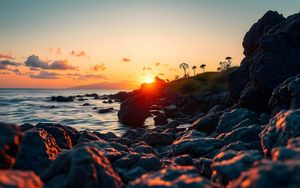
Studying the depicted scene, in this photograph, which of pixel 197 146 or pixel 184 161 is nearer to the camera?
pixel 184 161

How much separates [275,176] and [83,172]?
11.9 feet

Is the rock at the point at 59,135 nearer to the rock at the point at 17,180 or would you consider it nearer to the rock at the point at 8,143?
the rock at the point at 8,143

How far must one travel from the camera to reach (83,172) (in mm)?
6277

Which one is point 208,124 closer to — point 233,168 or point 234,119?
point 234,119

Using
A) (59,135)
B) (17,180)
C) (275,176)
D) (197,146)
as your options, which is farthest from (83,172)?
(59,135)

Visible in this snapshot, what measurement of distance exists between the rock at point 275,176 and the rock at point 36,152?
7.93 m

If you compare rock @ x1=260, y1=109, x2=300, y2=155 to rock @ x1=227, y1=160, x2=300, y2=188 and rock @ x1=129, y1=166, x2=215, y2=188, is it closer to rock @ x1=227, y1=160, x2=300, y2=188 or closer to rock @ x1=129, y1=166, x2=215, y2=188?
rock @ x1=129, y1=166, x2=215, y2=188

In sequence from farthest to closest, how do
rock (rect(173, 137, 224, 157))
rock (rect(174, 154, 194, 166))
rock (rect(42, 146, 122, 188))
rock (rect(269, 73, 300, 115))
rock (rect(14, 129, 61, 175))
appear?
rock (rect(269, 73, 300, 115)), rock (rect(173, 137, 224, 157)), rock (rect(174, 154, 194, 166)), rock (rect(14, 129, 61, 175)), rock (rect(42, 146, 122, 188))

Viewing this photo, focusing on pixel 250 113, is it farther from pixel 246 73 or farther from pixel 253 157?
pixel 253 157

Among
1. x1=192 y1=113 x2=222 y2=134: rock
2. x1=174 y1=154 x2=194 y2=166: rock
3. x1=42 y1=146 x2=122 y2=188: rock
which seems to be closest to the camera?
x1=42 y1=146 x2=122 y2=188: rock

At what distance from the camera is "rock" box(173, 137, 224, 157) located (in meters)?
13.3

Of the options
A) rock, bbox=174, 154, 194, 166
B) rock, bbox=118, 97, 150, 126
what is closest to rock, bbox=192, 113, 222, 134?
rock, bbox=174, 154, 194, 166

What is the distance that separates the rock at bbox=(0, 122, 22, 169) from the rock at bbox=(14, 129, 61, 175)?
16.5 ft

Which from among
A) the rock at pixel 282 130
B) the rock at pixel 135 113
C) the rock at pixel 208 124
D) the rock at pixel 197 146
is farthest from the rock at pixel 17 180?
the rock at pixel 135 113
